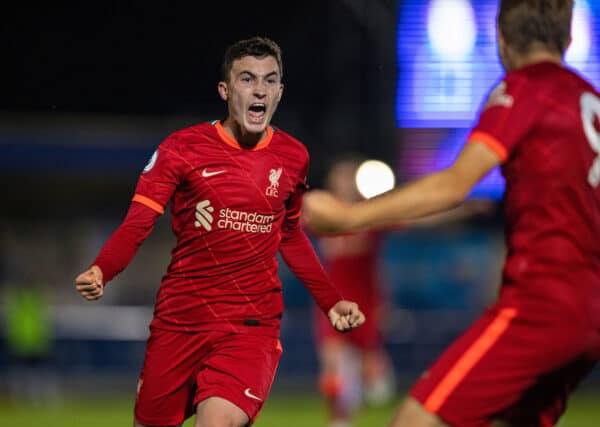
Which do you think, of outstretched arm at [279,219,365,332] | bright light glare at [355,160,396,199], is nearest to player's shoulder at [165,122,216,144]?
outstretched arm at [279,219,365,332]

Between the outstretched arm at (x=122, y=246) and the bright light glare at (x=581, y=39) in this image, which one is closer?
the outstretched arm at (x=122, y=246)

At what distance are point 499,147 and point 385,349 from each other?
44.1 feet

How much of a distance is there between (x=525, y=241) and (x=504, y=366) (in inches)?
17.6

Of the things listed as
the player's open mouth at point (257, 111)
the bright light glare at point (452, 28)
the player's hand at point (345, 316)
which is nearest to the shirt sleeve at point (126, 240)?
the player's open mouth at point (257, 111)

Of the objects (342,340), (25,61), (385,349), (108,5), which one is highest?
(108,5)

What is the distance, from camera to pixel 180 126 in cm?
1784

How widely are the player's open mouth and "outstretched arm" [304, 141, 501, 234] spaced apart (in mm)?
1471

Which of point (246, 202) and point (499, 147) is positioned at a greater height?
point (499, 147)

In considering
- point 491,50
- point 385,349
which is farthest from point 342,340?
point 385,349

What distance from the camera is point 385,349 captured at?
1702 cm

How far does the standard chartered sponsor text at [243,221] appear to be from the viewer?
5.32 m

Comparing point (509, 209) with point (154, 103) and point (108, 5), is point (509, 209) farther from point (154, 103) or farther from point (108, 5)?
point (154, 103)

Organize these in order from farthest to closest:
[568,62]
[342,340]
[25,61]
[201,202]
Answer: [25,61] → [568,62] → [342,340] → [201,202]

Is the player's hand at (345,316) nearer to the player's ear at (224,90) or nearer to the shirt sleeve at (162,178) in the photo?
the shirt sleeve at (162,178)
